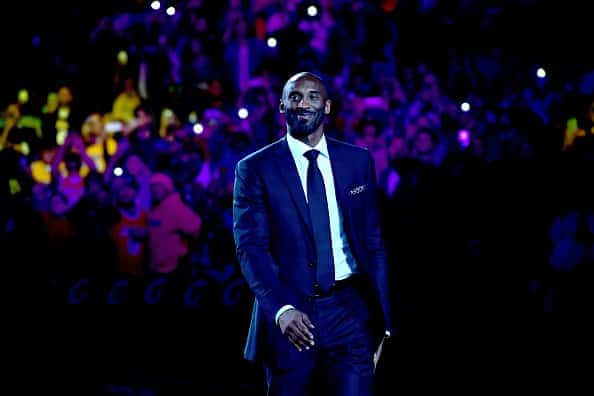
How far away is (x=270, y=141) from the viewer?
28.1ft

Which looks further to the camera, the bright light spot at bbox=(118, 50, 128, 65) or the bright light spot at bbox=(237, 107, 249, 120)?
the bright light spot at bbox=(118, 50, 128, 65)

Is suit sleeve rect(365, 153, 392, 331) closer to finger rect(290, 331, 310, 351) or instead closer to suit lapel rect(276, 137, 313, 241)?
suit lapel rect(276, 137, 313, 241)

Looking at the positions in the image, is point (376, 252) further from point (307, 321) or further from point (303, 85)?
point (303, 85)

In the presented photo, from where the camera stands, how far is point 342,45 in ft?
31.8

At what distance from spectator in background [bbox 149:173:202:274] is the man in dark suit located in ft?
16.3

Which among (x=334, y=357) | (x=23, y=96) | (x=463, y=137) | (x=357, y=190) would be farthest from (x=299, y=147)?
(x=23, y=96)

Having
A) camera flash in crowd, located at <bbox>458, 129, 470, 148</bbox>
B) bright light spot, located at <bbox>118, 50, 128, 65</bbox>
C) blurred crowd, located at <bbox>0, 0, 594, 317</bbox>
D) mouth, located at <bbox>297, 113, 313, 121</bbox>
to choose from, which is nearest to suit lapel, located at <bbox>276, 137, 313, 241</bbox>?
mouth, located at <bbox>297, 113, 313, 121</bbox>

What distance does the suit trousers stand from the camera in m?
2.59

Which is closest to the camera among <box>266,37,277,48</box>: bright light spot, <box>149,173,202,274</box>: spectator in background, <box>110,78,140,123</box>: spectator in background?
<box>149,173,202,274</box>: spectator in background

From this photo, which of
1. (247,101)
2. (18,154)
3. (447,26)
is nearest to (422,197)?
(247,101)

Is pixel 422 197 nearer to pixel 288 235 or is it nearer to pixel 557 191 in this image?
pixel 557 191

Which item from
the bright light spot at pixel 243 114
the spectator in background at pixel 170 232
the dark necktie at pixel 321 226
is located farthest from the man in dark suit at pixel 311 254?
the bright light spot at pixel 243 114

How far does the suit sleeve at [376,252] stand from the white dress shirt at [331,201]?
4.6 inches

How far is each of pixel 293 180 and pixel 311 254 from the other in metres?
0.27
